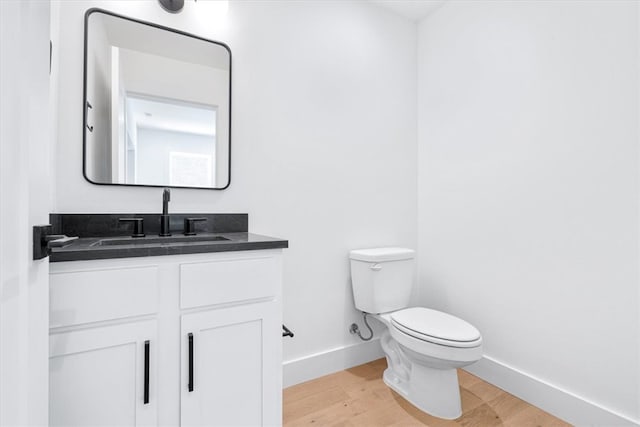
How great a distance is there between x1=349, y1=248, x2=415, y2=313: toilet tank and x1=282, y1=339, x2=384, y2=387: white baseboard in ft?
1.03

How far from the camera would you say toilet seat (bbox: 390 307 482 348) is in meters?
1.46

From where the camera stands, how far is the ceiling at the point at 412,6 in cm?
214

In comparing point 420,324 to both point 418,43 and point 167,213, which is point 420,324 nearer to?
point 167,213

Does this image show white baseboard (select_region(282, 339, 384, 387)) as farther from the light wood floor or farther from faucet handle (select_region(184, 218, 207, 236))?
faucet handle (select_region(184, 218, 207, 236))

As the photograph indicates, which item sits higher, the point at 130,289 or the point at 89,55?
the point at 89,55

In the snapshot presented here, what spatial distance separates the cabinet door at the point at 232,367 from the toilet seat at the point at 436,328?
0.72 m

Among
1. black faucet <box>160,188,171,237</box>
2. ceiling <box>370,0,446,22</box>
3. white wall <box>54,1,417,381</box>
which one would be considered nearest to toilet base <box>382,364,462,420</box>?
white wall <box>54,1,417,381</box>

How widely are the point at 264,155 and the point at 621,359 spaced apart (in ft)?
6.29

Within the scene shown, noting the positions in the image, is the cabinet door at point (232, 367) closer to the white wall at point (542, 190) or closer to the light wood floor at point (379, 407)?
the light wood floor at point (379, 407)

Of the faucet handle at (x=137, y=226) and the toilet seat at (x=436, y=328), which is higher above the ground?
the faucet handle at (x=137, y=226)

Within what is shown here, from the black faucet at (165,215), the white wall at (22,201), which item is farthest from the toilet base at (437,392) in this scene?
the white wall at (22,201)

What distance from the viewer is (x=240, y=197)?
1.71m

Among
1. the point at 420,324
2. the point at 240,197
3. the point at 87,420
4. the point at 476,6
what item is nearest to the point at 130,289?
the point at 87,420

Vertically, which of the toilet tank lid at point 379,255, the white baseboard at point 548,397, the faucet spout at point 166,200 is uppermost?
the faucet spout at point 166,200
